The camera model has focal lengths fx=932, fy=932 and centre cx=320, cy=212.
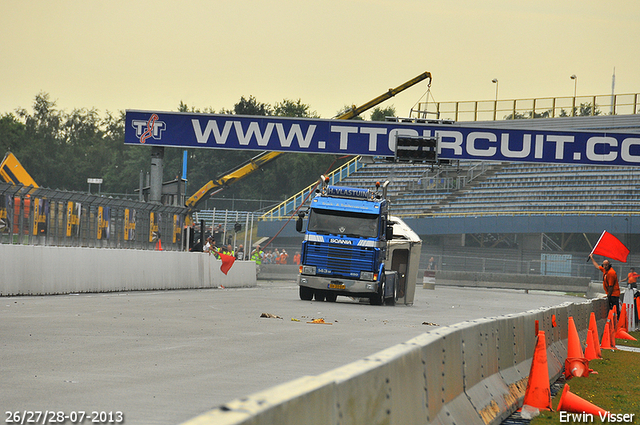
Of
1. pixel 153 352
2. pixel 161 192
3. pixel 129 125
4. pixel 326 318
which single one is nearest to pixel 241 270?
pixel 161 192

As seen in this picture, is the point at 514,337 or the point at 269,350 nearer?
the point at 514,337

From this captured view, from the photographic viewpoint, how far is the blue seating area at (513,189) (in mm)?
56750

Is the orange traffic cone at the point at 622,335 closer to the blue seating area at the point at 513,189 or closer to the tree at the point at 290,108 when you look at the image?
the blue seating area at the point at 513,189

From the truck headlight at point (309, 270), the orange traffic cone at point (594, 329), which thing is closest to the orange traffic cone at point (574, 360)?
the orange traffic cone at point (594, 329)

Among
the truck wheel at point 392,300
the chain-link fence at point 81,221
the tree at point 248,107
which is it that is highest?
the tree at point 248,107

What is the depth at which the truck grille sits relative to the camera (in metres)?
25.4

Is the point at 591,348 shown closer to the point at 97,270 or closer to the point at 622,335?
the point at 622,335

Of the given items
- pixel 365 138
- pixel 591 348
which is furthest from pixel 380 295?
pixel 591 348

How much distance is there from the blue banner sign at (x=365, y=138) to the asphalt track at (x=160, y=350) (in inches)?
607

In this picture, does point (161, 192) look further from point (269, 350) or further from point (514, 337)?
point (514, 337)

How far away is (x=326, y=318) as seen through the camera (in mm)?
18562

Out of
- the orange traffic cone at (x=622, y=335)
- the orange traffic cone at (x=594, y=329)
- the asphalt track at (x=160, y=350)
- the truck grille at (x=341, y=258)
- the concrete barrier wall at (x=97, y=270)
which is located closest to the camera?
the asphalt track at (x=160, y=350)

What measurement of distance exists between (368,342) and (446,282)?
4153 centimetres

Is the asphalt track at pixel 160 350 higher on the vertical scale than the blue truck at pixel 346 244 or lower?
lower
